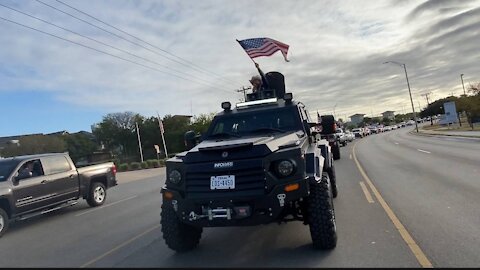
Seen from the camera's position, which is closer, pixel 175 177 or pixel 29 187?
pixel 175 177

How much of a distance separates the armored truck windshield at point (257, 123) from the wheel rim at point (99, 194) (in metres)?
6.79

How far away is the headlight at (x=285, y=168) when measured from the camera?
17.8 feet

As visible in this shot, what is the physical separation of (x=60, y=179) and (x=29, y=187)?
3.70 ft

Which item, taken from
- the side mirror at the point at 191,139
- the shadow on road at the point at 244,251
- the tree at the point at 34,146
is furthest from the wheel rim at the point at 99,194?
the tree at the point at 34,146

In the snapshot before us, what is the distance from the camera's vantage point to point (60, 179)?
11.5 meters

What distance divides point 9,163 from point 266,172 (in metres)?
7.90

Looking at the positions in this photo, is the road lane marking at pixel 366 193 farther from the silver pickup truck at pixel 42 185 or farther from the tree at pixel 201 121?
the tree at pixel 201 121

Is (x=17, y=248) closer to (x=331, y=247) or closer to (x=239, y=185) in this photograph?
(x=239, y=185)

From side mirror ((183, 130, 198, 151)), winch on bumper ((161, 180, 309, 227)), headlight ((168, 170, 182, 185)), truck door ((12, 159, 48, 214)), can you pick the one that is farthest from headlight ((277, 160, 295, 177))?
truck door ((12, 159, 48, 214))

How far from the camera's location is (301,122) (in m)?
7.27

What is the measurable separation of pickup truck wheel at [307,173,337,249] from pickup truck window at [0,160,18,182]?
7695 mm

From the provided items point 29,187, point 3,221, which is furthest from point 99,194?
point 3,221

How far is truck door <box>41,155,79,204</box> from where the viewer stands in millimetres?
11155

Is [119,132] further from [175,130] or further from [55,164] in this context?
[55,164]
